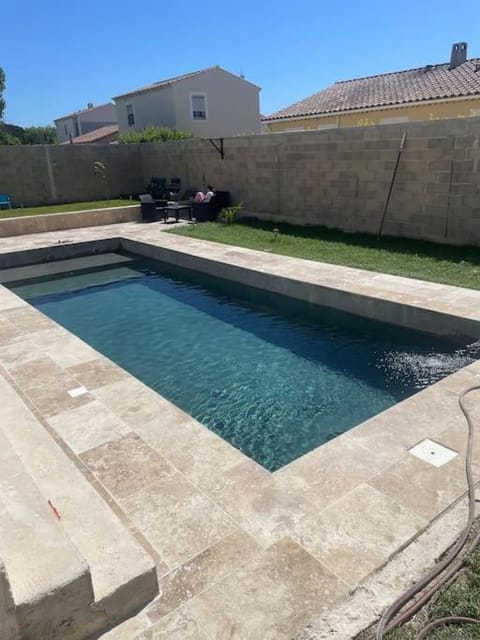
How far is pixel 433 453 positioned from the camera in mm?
3152

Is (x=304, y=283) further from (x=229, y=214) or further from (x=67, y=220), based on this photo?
(x=67, y=220)

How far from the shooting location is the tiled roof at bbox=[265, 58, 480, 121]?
16.5 m

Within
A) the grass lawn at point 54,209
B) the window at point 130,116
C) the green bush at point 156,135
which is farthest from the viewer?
the window at point 130,116

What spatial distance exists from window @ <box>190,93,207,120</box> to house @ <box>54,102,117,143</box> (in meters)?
21.4

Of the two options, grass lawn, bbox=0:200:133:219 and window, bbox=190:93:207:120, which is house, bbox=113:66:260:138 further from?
grass lawn, bbox=0:200:133:219

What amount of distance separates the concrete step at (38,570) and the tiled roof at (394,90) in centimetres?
1748

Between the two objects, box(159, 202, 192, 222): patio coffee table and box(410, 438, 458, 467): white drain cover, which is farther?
box(159, 202, 192, 222): patio coffee table

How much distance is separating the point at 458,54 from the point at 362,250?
1495 cm

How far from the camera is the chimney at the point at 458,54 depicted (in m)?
19.0

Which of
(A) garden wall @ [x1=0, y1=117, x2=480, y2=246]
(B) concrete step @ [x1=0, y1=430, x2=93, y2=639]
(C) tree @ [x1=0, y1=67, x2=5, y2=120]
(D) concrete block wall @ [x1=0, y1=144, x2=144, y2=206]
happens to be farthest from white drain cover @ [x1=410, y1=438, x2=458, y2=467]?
(C) tree @ [x1=0, y1=67, x2=5, y2=120]

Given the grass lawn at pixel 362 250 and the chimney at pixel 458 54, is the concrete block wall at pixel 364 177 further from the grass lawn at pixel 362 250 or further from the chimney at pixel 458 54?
the chimney at pixel 458 54

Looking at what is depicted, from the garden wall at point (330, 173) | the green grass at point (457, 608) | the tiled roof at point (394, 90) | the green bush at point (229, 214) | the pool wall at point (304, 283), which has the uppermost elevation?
the tiled roof at point (394, 90)

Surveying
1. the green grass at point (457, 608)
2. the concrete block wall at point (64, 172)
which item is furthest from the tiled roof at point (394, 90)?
the green grass at point (457, 608)

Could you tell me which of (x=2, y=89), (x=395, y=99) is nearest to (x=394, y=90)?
(x=395, y=99)
